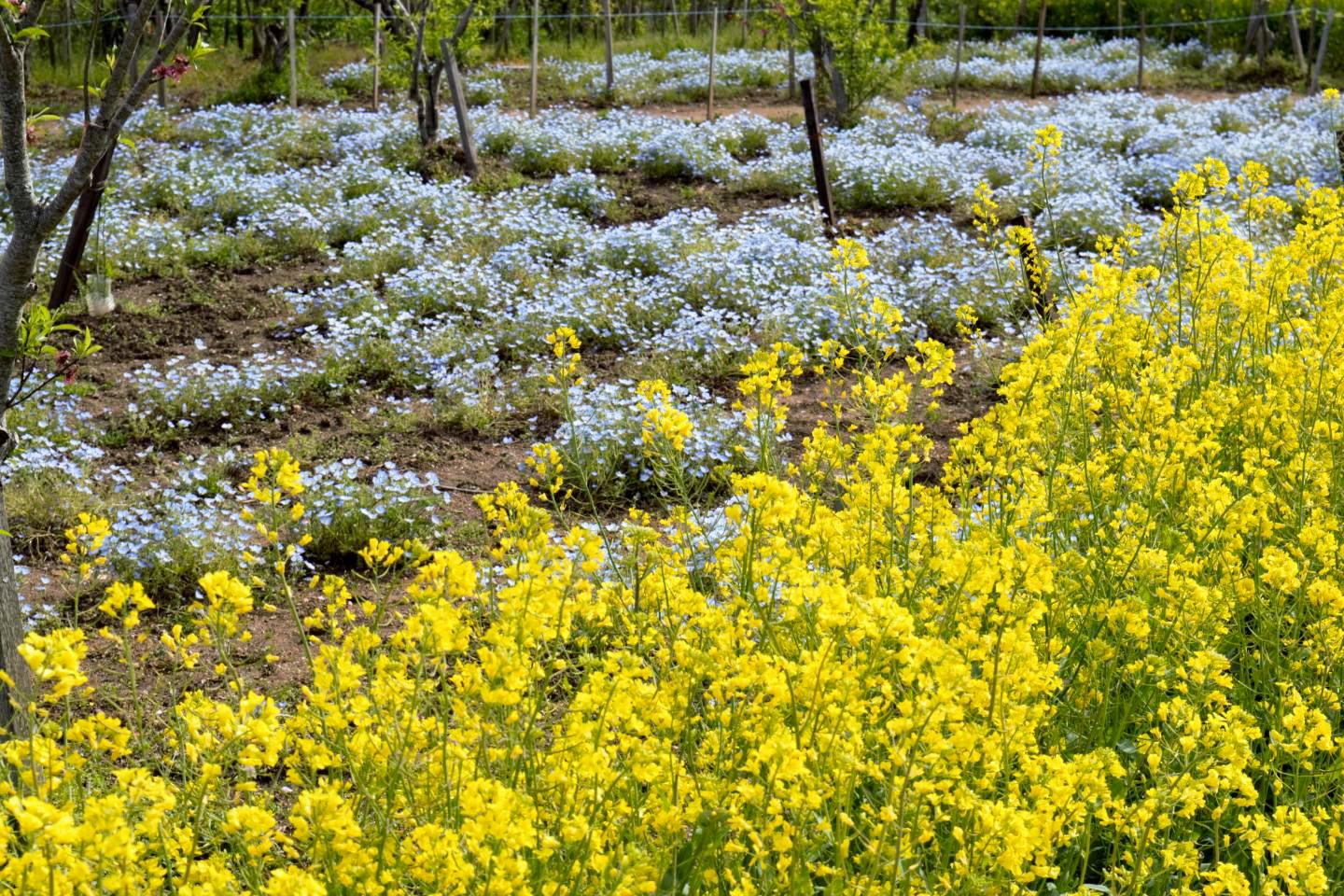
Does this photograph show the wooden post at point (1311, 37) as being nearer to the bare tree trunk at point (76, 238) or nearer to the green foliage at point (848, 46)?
the green foliage at point (848, 46)

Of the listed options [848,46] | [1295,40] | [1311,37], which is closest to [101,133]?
[848,46]

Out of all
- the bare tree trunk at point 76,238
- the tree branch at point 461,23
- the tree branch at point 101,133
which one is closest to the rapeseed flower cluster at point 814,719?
the tree branch at point 101,133

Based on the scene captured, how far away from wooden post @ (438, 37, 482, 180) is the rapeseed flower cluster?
833cm

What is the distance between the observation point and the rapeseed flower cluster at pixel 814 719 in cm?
219

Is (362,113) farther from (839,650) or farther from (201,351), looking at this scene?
(839,650)

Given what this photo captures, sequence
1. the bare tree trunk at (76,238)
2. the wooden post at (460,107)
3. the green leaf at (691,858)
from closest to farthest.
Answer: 1. the green leaf at (691,858)
2. the bare tree trunk at (76,238)
3. the wooden post at (460,107)

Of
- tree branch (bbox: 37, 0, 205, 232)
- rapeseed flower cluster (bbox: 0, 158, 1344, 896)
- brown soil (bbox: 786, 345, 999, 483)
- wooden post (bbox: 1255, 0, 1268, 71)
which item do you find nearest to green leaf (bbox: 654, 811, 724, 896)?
rapeseed flower cluster (bbox: 0, 158, 1344, 896)

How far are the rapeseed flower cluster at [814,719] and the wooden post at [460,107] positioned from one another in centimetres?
833

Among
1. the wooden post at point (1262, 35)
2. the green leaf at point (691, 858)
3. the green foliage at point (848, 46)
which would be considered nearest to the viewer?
the green leaf at point (691, 858)

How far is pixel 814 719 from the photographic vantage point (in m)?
2.46

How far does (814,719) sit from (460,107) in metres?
10.1

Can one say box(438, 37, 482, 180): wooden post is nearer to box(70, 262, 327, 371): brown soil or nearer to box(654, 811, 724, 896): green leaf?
box(70, 262, 327, 371): brown soil

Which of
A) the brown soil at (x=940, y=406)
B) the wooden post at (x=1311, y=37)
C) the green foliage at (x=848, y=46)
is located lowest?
the brown soil at (x=940, y=406)

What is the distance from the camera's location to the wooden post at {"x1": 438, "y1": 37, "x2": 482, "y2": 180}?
37.7 ft
